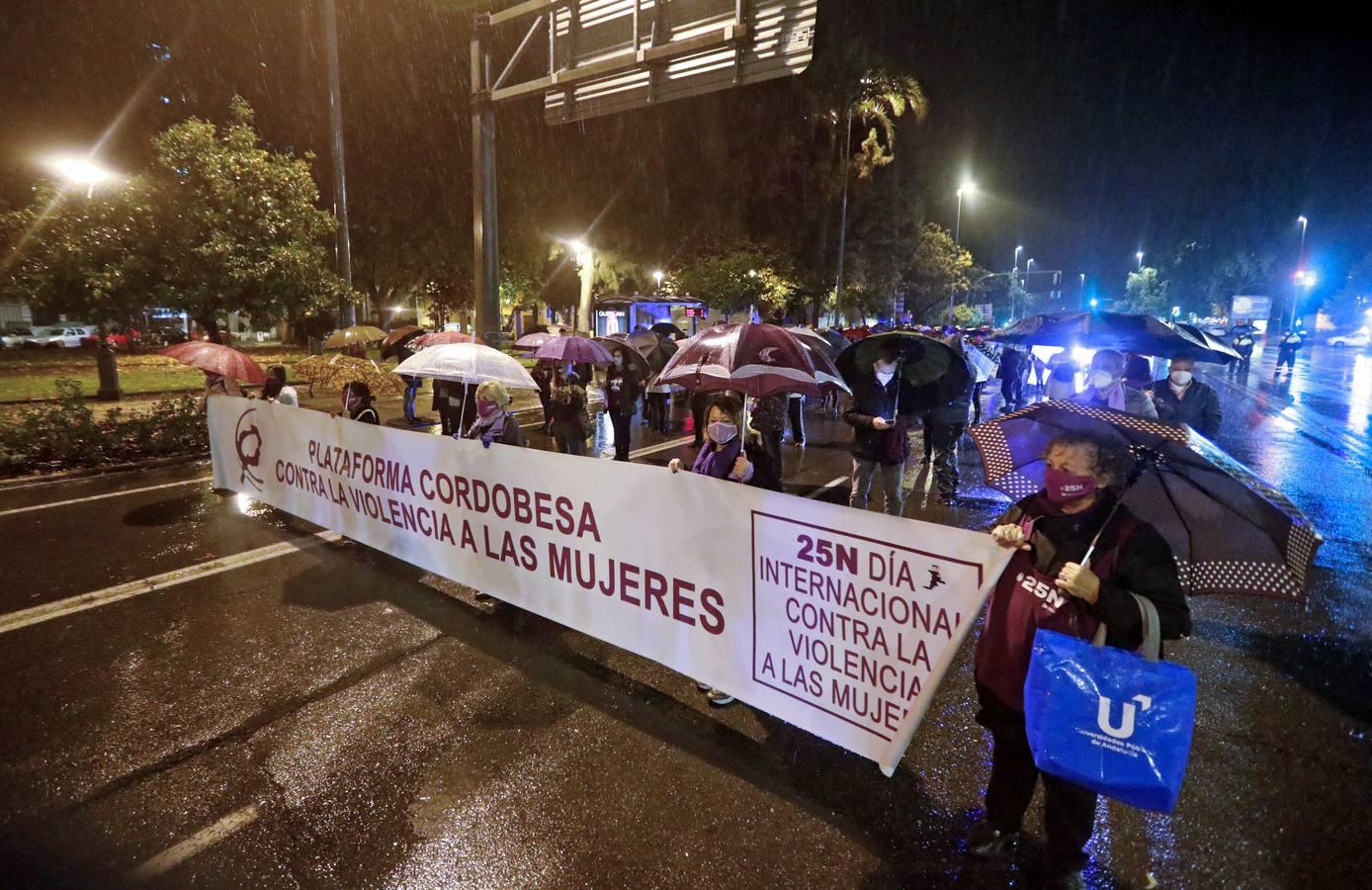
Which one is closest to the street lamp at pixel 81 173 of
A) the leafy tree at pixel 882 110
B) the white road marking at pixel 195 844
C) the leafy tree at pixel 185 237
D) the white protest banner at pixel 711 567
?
the leafy tree at pixel 185 237

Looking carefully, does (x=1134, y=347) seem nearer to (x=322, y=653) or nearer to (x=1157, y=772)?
(x=1157, y=772)

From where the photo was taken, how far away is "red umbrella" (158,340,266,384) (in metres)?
6.89

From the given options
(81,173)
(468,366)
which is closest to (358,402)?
(468,366)

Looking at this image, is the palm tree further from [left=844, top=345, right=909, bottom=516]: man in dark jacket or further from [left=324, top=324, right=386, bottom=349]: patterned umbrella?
[left=844, top=345, right=909, bottom=516]: man in dark jacket

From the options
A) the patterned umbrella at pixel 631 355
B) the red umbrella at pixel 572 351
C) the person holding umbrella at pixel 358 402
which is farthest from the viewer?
the patterned umbrella at pixel 631 355

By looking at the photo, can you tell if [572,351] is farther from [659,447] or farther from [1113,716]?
[1113,716]

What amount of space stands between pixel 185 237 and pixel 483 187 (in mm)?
5331

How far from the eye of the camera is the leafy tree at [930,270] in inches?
1770

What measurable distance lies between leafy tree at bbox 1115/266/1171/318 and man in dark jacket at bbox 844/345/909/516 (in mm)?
75676

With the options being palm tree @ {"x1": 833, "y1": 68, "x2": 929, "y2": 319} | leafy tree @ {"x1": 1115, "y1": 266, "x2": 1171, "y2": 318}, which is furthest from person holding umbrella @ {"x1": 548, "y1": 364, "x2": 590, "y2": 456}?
leafy tree @ {"x1": 1115, "y1": 266, "x2": 1171, "y2": 318}

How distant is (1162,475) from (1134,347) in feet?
16.3

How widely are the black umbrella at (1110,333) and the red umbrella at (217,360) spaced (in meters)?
8.44

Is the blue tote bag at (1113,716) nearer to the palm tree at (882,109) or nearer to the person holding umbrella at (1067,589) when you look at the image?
the person holding umbrella at (1067,589)

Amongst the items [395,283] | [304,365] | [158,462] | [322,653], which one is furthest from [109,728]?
[395,283]
